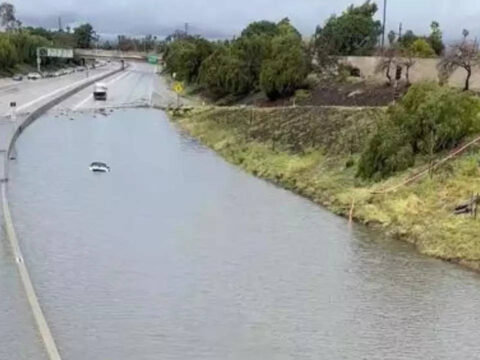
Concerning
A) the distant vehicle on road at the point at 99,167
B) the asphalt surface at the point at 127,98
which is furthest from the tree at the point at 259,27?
the distant vehicle on road at the point at 99,167

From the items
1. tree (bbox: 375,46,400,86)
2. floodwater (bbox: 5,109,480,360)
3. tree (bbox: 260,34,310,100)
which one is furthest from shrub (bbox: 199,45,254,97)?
floodwater (bbox: 5,109,480,360)

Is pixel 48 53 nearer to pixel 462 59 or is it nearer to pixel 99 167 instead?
pixel 462 59

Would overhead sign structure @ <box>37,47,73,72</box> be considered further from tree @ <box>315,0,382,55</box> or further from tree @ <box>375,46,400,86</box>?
tree @ <box>375,46,400,86</box>

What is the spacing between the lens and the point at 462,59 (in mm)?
49312

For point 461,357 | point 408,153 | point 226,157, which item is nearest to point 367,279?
point 461,357

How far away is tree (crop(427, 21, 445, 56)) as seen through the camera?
84.2 metres

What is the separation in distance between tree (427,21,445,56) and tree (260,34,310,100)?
80.4ft

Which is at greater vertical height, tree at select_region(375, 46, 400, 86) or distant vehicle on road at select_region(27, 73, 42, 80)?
tree at select_region(375, 46, 400, 86)

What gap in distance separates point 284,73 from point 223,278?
40.9m

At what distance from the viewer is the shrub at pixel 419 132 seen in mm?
31797

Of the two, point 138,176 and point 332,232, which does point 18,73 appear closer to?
point 138,176

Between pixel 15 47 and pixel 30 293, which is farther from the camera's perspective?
pixel 15 47

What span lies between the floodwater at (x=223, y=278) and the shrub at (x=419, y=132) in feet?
A: 10.2

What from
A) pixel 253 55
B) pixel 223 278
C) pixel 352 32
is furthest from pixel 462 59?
pixel 352 32
